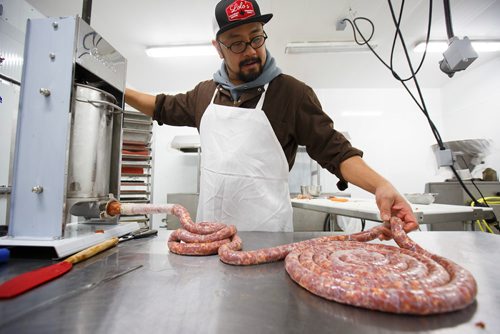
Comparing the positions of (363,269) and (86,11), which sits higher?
(86,11)

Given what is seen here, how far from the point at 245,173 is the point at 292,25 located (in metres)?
2.46

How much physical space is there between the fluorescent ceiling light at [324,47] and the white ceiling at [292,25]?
6 cm

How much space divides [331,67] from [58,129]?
13.1ft

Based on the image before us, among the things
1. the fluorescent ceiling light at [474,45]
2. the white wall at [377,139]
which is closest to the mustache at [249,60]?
the fluorescent ceiling light at [474,45]

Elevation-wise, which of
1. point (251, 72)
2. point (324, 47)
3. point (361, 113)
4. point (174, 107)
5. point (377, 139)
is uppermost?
point (324, 47)

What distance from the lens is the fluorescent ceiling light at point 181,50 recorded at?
330 centimetres

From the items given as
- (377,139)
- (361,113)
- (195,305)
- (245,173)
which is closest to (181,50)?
(245,173)

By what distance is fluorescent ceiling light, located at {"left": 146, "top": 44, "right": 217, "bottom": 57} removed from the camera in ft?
10.8

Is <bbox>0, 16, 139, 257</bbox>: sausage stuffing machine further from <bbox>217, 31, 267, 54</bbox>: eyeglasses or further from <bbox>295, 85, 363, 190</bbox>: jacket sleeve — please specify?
Answer: <bbox>295, 85, 363, 190</bbox>: jacket sleeve

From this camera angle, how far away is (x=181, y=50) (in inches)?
134

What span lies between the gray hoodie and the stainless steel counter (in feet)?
2.82

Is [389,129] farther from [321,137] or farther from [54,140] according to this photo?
[54,140]

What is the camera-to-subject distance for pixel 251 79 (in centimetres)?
121

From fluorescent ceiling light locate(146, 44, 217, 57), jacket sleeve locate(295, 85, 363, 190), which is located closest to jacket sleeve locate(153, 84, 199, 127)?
jacket sleeve locate(295, 85, 363, 190)
